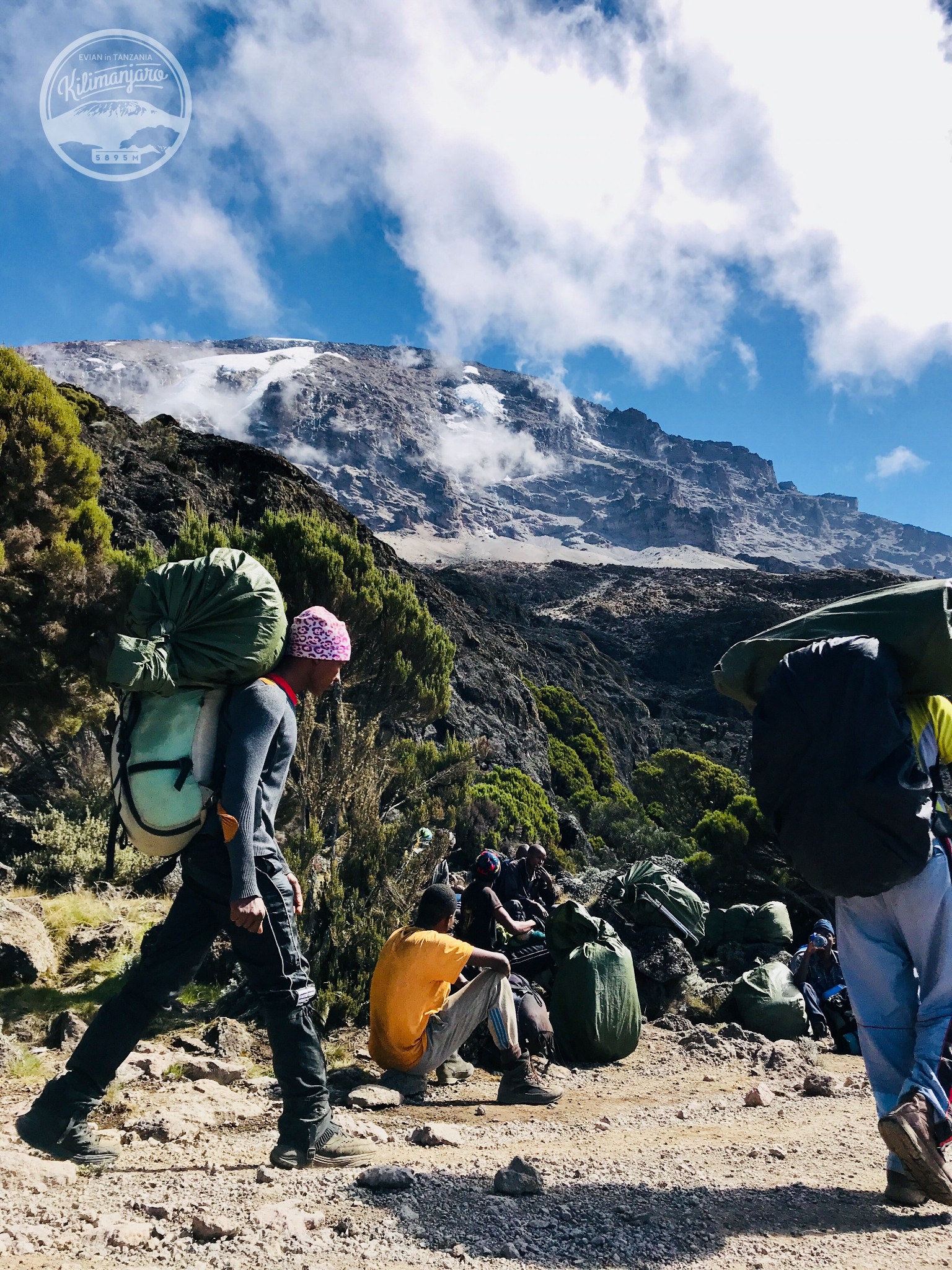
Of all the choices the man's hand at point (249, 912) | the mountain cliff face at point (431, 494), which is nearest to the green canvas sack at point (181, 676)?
the man's hand at point (249, 912)

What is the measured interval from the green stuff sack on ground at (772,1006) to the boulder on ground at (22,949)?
4333 mm

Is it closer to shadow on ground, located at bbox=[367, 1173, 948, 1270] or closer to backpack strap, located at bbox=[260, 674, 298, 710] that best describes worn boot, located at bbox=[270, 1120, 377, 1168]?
shadow on ground, located at bbox=[367, 1173, 948, 1270]

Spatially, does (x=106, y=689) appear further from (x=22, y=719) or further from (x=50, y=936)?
(x=50, y=936)

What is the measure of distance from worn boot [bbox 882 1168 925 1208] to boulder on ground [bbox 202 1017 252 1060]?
9.21 feet

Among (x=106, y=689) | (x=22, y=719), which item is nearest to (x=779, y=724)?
(x=106, y=689)

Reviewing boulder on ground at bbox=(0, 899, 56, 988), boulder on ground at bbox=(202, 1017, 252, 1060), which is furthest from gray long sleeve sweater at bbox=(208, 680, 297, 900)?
boulder on ground at bbox=(0, 899, 56, 988)

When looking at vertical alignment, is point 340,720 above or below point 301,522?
below

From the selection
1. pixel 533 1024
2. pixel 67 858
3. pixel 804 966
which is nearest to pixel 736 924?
pixel 804 966

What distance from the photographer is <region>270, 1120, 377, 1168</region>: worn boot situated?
224cm

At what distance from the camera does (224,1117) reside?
291 centimetres

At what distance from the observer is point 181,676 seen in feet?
7.72

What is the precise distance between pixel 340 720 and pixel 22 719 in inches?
177

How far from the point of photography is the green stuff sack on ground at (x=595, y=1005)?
4.66 metres

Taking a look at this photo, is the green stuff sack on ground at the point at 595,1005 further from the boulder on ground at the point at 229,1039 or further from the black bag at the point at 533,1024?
the boulder on ground at the point at 229,1039
